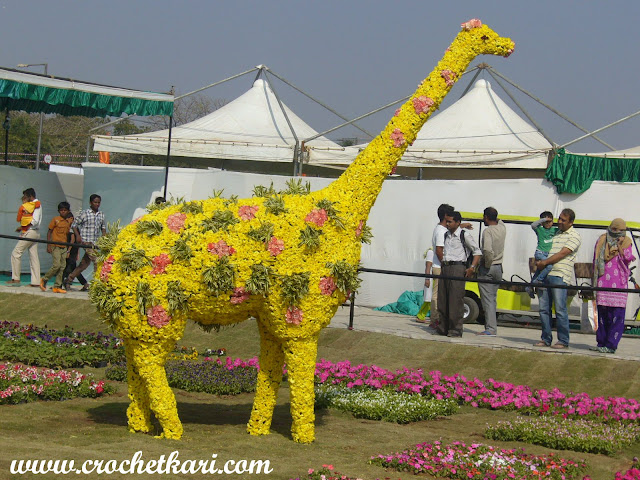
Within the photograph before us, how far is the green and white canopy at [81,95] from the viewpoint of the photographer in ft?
48.7

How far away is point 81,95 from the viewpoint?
15719 millimetres

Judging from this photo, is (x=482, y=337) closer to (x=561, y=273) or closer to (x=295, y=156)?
(x=561, y=273)

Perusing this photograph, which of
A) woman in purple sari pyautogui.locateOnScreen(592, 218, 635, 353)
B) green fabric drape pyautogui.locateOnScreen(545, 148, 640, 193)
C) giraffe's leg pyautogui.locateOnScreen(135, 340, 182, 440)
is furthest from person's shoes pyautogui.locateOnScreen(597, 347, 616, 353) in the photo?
giraffe's leg pyautogui.locateOnScreen(135, 340, 182, 440)

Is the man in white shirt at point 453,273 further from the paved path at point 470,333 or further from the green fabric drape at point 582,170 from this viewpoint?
the green fabric drape at point 582,170

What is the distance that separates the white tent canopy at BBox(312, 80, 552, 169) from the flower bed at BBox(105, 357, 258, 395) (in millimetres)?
7845

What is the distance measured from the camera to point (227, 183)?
57.9ft

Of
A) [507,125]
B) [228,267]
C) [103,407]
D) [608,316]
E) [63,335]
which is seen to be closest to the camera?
[228,267]

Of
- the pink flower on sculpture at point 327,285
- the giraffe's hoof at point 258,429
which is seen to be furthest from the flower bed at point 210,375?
the pink flower on sculpture at point 327,285

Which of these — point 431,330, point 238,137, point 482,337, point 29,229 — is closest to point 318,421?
point 482,337

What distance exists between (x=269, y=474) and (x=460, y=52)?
4.18 meters

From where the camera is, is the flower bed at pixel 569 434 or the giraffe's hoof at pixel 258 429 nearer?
the giraffe's hoof at pixel 258 429

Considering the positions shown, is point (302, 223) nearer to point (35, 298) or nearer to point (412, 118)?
point (412, 118)

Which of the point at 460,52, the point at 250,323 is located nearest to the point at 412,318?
the point at 250,323

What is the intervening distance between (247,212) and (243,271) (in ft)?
1.83
